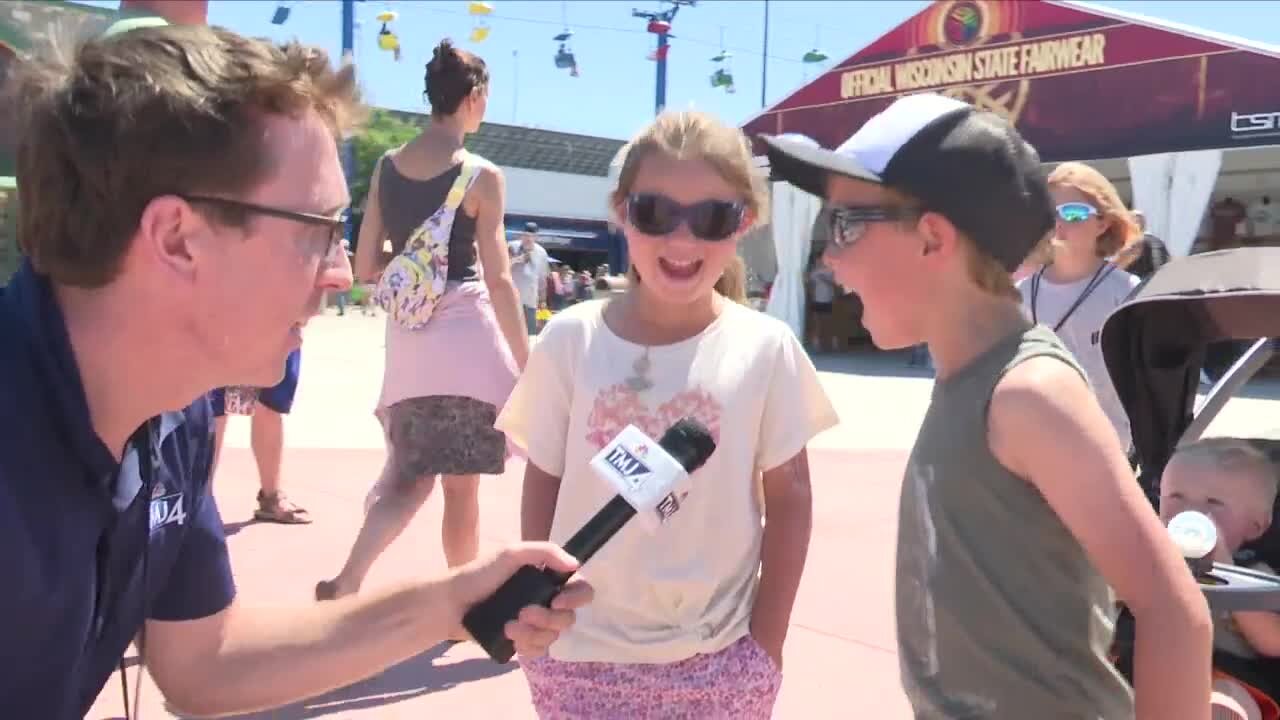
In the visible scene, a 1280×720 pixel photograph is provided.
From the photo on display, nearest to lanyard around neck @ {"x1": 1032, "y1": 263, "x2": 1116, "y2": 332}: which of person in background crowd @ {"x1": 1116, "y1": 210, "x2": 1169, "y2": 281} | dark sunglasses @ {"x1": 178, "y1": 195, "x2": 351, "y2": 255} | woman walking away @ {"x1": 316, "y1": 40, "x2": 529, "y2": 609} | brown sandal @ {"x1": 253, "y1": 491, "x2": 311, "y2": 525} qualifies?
person in background crowd @ {"x1": 1116, "y1": 210, "x2": 1169, "y2": 281}

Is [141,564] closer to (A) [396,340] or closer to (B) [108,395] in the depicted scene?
(B) [108,395]

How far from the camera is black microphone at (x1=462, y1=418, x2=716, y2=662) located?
189 centimetres

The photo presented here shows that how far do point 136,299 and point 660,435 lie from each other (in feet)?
3.48

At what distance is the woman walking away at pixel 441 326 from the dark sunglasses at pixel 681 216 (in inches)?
66.6

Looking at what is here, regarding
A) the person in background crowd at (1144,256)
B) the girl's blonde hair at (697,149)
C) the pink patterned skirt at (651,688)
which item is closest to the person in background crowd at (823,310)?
the person in background crowd at (1144,256)

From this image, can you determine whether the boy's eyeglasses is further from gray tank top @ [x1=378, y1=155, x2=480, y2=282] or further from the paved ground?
gray tank top @ [x1=378, y1=155, x2=480, y2=282]

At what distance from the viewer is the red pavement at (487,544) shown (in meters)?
4.10

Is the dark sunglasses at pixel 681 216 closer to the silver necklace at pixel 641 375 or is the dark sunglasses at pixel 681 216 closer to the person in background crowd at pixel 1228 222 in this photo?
the silver necklace at pixel 641 375

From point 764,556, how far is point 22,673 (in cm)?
153

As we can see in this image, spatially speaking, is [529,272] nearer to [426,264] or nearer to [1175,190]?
[1175,190]

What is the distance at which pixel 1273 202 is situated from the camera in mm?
20984

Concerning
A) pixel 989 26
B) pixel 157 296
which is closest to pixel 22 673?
pixel 157 296

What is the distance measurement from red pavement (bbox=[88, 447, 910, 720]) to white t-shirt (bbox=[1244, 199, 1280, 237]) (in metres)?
15.6

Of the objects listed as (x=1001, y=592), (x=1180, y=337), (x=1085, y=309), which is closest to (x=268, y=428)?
(x=1085, y=309)
